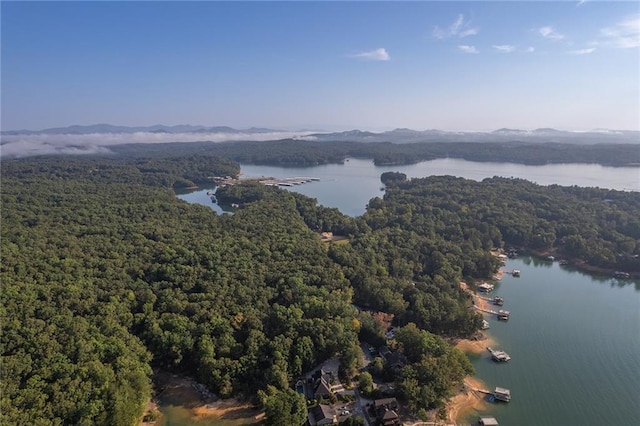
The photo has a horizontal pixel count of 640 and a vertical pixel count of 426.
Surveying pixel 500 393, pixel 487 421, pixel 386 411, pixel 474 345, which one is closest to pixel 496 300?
pixel 474 345

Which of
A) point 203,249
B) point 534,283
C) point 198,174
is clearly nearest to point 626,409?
point 534,283

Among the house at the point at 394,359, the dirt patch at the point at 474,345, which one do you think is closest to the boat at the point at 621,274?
the dirt patch at the point at 474,345

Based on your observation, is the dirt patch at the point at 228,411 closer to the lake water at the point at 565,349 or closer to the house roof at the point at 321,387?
the house roof at the point at 321,387

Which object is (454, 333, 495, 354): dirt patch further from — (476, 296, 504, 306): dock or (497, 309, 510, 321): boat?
(476, 296, 504, 306): dock

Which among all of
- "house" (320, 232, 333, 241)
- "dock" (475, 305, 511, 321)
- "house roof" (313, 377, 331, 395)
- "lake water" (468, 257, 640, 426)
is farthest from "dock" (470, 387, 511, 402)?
"house" (320, 232, 333, 241)

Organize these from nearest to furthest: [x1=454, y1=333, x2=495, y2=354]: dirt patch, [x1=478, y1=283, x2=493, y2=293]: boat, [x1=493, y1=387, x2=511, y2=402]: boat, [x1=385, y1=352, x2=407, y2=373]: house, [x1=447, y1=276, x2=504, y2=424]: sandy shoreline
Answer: [x1=447, y1=276, x2=504, y2=424]: sandy shoreline, [x1=493, y1=387, x2=511, y2=402]: boat, [x1=385, y1=352, x2=407, y2=373]: house, [x1=454, y1=333, x2=495, y2=354]: dirt patch, [x1=478, y1=283, x2=493, y2=293]: boat

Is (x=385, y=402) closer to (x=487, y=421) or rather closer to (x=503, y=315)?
(x=487, y=421)

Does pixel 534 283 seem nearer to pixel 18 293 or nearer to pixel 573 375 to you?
pixel 573 375
